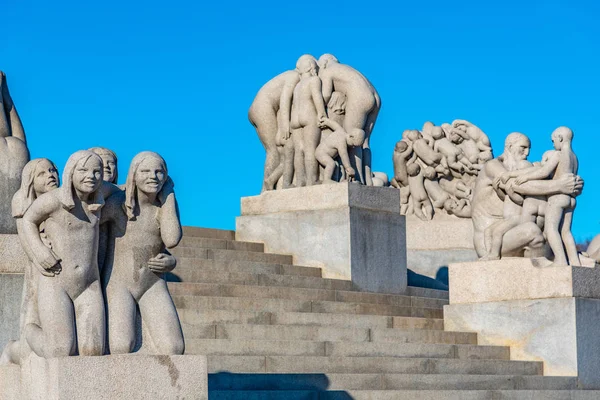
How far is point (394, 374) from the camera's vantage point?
13.9m

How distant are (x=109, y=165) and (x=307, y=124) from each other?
7676mm

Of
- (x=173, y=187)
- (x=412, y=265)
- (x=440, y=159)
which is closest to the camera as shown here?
(x=173, y=187)

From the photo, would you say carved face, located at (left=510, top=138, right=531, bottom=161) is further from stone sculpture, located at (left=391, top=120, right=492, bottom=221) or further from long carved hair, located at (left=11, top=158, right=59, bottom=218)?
long carved hair, located at (left=11, top=158, right=59, bottom=218)

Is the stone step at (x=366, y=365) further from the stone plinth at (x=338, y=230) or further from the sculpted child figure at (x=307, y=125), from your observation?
the sculpted child figure at (x=307, y=125)

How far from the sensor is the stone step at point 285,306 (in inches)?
569

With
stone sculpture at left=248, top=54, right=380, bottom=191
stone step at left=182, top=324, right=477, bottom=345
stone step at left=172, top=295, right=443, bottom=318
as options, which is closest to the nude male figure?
stone sculpture at left=248, top=54, right=380, bottom=191

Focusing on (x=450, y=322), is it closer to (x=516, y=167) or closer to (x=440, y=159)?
(x=516, y=167)

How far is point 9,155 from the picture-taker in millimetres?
13719

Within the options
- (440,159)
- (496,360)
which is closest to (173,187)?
(496,360)

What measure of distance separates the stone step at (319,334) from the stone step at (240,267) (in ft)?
6.19

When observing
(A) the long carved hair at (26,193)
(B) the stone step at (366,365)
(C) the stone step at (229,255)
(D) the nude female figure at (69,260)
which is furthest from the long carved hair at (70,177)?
(C) the stone step at (229,255)

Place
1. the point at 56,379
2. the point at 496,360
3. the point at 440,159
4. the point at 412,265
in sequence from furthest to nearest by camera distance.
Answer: the point at 440,159, the point at 412,265, the point at 496,360, the point at 56,379

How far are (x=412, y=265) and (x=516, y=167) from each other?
6.77 meters

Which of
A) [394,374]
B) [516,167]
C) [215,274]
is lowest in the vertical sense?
[394,374]
